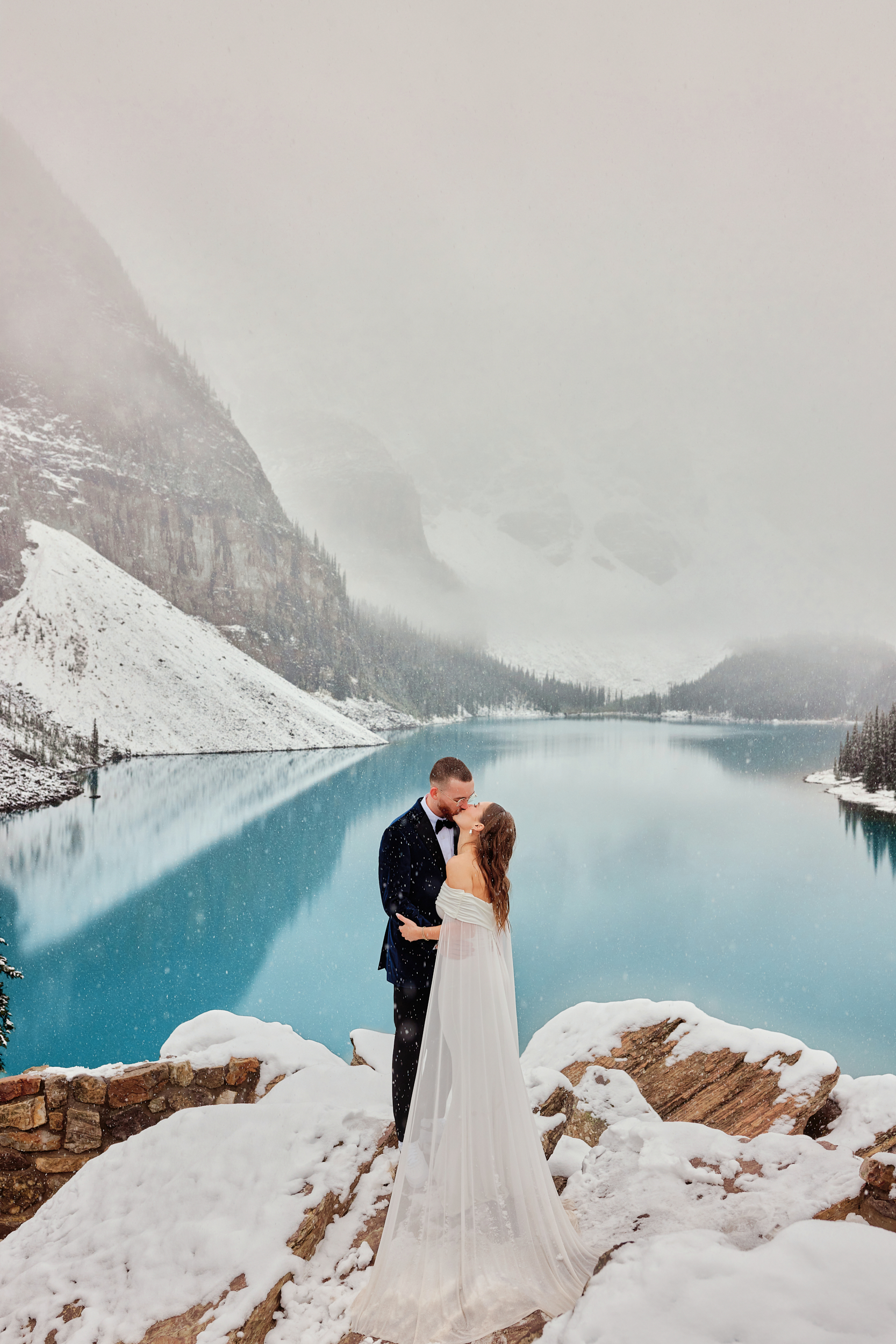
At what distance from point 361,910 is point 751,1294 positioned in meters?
24.0

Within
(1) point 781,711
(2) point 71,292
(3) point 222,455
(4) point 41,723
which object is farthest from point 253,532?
(1) point 781,711

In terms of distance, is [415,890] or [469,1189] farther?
[415,890]

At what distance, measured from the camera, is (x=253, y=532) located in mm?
117125

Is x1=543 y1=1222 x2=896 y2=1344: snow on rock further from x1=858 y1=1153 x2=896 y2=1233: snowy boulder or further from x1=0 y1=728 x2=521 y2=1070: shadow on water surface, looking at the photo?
x1=0 y1=728 x2=521 y2=1070: shadow on water surface

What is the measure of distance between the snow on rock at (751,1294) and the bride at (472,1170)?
0.77m

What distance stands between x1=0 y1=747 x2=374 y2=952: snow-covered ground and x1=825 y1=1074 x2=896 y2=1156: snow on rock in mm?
21651

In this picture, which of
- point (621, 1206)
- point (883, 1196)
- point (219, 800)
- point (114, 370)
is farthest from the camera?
point (114, 370)

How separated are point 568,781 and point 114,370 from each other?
11483 cm

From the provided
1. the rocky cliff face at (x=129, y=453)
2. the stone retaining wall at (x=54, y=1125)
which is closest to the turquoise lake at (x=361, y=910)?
the stone retaining wall at (x=54, y=1125)

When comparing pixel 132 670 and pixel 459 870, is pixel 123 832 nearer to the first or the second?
pixel 459 870

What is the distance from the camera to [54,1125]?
5402 millimetres

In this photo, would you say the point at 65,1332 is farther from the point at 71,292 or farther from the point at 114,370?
the point at 71,292

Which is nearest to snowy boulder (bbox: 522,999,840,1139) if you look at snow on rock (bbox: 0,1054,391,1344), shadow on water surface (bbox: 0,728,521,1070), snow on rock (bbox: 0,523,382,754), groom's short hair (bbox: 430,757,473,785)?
snow on rock (bbox: 0,1054,391,1344)

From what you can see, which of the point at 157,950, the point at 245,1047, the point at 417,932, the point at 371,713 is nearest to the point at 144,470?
the point at 371,713
